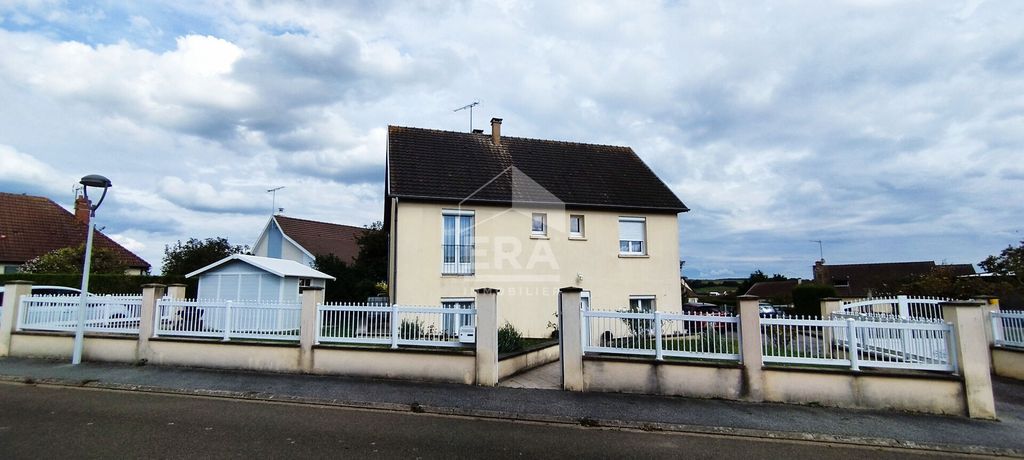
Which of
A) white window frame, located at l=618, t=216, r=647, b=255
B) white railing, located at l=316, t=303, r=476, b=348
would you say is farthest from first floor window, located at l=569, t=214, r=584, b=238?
white railing, located at l=316, t=303, r=476, b=348

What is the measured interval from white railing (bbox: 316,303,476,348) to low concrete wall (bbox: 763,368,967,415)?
5.21 metres

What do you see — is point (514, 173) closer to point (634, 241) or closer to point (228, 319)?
point (634, 241)

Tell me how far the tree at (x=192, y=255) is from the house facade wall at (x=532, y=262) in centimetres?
1820

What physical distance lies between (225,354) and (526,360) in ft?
19.4

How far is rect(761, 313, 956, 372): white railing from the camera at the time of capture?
7480mm

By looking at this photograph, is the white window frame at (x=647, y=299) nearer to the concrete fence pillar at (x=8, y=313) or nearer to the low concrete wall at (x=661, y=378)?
the low concrete wall at (x=661, y=378)

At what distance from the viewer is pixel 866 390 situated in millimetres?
7391

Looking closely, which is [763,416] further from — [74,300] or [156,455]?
[74,300]

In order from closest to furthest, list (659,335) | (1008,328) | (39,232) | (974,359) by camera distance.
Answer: (974,359)
(659,335)
(1008,328)
(39,232)

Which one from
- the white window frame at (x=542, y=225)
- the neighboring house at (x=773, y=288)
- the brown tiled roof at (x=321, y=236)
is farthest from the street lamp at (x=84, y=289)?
the neighboring house at (x=773, y=288)

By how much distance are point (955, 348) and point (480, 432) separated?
7.38 meters

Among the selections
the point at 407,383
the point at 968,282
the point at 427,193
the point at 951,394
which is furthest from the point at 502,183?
the point at 968,282

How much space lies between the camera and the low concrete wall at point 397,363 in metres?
8.37

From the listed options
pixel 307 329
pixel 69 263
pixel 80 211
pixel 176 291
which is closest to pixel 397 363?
pixel 307 329
